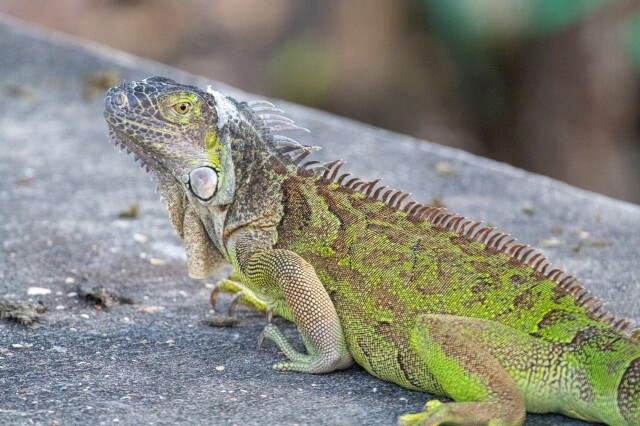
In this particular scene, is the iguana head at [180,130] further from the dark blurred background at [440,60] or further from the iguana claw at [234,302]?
the dark blurred background at [440,60]

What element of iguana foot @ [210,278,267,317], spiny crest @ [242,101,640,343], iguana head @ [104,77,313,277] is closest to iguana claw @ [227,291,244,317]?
iguana foot @ [210,278,267,317]

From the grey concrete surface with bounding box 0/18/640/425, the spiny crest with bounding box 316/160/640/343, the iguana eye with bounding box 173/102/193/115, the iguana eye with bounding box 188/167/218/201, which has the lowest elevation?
the grey concrete surface with bounding box 0/18/640/425

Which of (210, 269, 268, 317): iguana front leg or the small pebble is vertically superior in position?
(210, 269, 268, 317): iguana front leg

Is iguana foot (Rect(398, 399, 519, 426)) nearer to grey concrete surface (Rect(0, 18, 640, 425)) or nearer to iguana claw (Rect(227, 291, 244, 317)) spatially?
grey concrete surface (Rect(0, 18, 640, 425))

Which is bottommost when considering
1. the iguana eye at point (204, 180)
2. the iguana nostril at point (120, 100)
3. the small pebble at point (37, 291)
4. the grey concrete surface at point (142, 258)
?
the small pebble at point (37, 291)

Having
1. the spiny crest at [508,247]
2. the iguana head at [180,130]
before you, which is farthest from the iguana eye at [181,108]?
the spiny crest at [508,247]

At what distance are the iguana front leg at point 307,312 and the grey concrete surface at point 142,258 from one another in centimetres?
10

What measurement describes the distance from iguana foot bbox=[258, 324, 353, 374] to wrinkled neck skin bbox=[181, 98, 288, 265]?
2.01 feet

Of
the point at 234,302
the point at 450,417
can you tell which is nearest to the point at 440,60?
the point at 234,302

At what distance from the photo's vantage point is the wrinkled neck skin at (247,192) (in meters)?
5.59

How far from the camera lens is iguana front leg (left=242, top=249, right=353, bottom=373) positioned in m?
5.18

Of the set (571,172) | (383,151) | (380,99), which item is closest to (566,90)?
(571,172)

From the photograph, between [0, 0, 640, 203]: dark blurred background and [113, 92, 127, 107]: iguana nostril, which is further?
[0, 0, 640, 203]: dark blurred background

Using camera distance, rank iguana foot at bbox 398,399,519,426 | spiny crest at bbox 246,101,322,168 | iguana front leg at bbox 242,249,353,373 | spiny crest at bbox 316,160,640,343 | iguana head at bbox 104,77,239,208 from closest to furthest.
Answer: iguana foot at bbox 398,399,519,426 → spiny crest at bbox 316,160,640,343 → iguana front leg at bbox 242,249,353,373 → iguana head at bbox 104,77,239,208 → spiny crest at bbox 246,101,322,168
